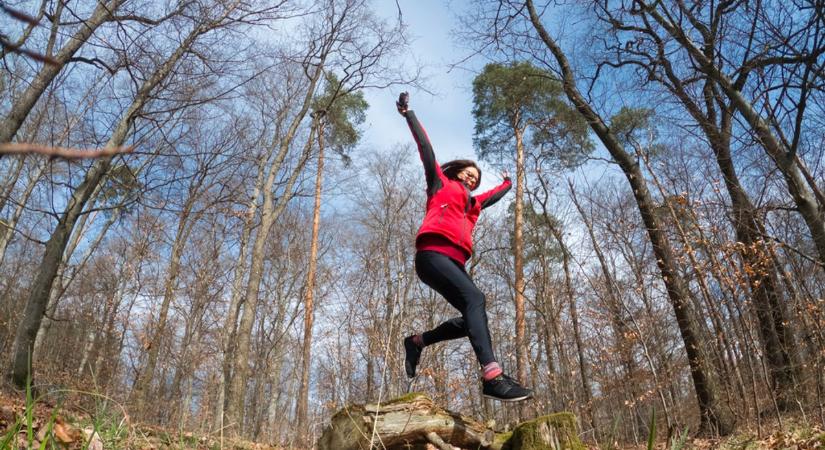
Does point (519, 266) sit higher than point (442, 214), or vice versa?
point (519, 266)

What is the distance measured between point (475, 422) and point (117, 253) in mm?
19362

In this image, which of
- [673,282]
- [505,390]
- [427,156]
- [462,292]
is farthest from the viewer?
[673,282]

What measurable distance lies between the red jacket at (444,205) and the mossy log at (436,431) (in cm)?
119

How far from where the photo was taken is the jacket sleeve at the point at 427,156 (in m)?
3.54

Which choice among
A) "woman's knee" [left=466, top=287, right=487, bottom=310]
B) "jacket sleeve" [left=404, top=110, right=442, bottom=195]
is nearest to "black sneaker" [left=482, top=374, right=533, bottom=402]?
"woman's knee" [left=466, top=287, right=487, bottom=310]

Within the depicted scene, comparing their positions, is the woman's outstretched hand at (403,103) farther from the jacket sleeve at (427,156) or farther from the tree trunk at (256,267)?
the tree trunk at (256,267)

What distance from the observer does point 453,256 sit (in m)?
3.38

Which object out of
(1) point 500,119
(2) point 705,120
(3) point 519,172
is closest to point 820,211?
(2) point 705,120

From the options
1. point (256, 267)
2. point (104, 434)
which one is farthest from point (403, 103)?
point (256, 267)

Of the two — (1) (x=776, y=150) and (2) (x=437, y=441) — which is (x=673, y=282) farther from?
(2) (x=437, y=441)

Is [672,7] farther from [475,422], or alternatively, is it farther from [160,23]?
[160,23]

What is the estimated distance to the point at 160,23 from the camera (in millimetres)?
5750

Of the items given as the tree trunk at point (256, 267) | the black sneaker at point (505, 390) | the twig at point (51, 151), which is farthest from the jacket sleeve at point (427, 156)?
the tree trunk at point (256, 267)

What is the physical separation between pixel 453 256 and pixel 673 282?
4.56 metres
